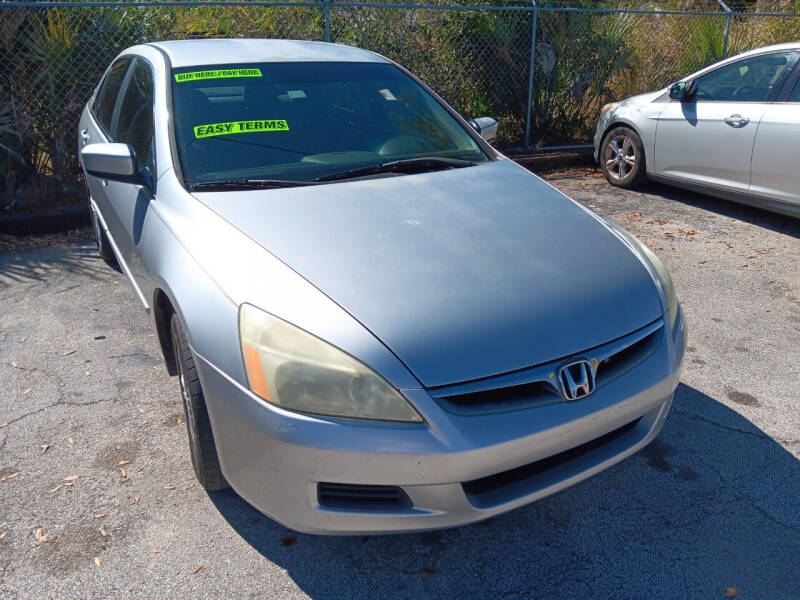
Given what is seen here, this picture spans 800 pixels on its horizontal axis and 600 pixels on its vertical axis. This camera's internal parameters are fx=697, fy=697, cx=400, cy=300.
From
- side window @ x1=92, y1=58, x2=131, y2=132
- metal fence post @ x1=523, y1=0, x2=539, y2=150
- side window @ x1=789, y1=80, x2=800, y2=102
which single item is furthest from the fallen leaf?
metal fence post @ x1=523, y1=0, x2=539, y2=150

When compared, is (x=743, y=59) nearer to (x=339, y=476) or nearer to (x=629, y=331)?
(x=629, y=331)

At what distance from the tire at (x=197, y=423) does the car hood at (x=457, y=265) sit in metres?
0.43

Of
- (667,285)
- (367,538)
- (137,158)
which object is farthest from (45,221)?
(667,285)

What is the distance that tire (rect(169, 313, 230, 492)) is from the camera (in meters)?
2.43

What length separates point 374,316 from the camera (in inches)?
85.0

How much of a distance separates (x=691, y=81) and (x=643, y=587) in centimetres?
570

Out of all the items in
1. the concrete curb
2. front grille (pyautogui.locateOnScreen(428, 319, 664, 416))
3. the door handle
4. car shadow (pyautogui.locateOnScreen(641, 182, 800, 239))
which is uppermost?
the door handle

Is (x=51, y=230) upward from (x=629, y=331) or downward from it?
downward

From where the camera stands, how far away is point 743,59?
6.38 m

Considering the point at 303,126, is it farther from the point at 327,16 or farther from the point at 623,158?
the point at 623,158

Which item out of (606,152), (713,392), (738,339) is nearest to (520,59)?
(606,152)

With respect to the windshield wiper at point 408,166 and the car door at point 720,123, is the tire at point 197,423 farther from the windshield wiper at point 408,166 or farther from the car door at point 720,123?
the car door at point 720,123

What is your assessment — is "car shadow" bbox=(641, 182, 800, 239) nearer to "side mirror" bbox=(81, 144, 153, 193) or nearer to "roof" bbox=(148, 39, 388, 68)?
"roof" bbox=(148, 39, 388, 68)

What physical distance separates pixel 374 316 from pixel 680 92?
5.73 metres
